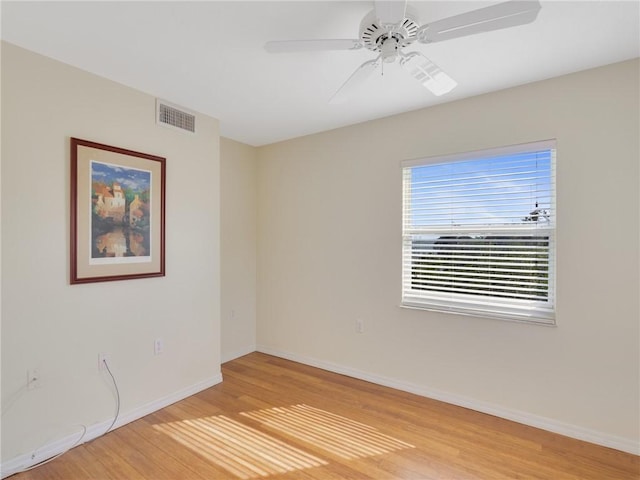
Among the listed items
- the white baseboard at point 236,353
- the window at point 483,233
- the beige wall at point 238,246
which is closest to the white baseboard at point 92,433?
the white baseboard at point 236,353

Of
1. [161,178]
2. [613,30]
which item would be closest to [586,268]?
[613,30]

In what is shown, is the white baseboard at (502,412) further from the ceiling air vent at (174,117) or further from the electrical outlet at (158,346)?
the ceiling air vent at (174,117)

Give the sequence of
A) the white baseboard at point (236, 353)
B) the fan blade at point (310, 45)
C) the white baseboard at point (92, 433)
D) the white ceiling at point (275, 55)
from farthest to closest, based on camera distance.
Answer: the white baseboard at point (236, 353), the white baseboard at point (92, 433), the white ceiling at point (275, 55), the fan blade at point (310, 45)

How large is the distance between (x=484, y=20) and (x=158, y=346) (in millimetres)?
2964

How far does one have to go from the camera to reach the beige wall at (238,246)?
3.68 metres

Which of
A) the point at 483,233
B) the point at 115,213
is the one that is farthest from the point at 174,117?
the point at 483,233

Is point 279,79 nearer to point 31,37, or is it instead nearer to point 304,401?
point 31,37

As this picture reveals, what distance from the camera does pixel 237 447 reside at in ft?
7.05

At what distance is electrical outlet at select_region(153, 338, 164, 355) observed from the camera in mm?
2643

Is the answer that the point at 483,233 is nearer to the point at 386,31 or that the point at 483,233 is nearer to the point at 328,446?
the point at 386,31

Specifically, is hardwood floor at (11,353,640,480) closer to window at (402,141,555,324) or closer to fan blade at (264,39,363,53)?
window at (402,141,555,324)

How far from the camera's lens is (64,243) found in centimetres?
213

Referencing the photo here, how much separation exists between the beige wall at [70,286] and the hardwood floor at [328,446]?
274 millimetres

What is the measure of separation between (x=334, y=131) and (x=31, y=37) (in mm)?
2372
